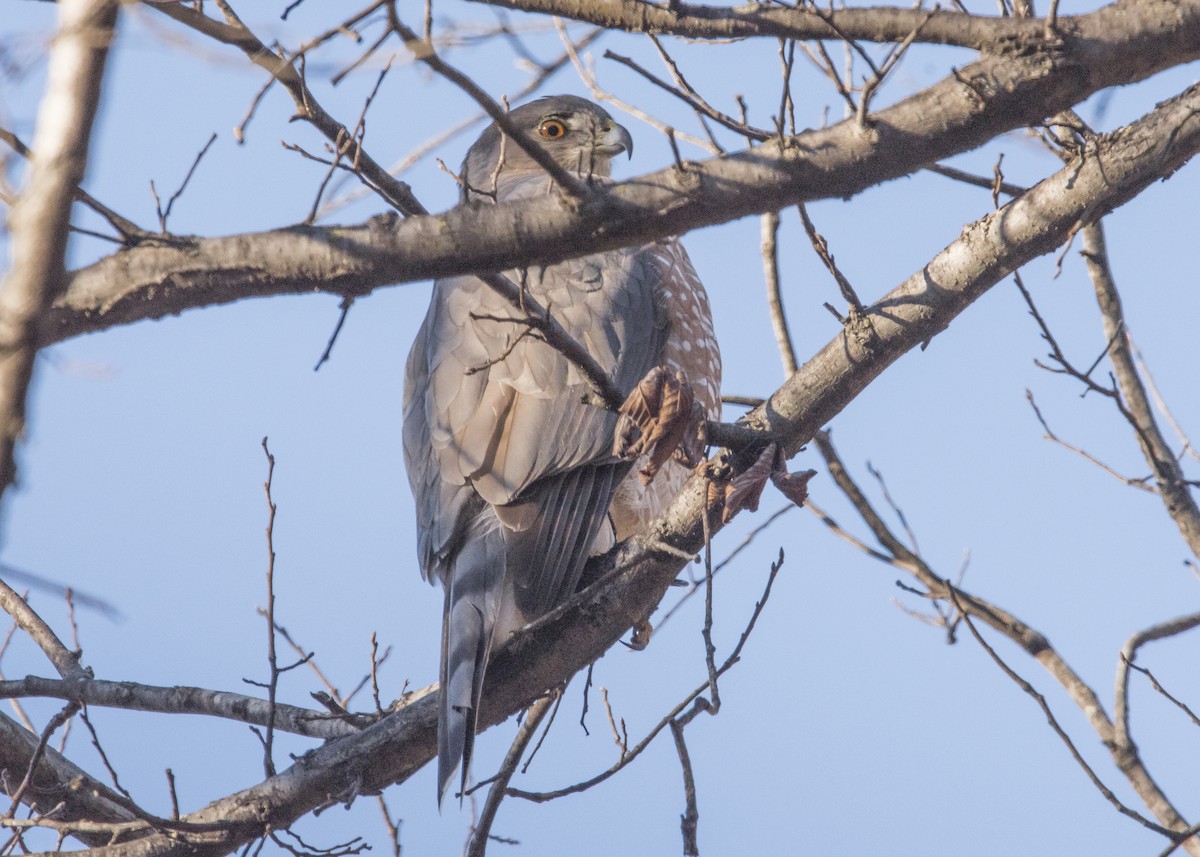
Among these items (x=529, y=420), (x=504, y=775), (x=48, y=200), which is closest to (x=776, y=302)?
(x=529, y=420)

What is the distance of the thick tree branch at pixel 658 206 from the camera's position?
90.4 inches

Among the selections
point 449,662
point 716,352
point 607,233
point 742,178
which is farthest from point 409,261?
point 716,352

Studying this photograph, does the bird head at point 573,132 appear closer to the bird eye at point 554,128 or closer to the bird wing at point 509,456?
the bird eye at point 554,128

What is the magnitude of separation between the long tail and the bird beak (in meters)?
2.86

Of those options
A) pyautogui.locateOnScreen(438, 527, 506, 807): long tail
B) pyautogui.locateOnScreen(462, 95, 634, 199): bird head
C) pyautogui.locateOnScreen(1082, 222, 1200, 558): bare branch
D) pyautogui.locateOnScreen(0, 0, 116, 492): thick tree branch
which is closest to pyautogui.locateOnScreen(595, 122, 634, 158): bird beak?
pyautogui.locateOnScreen(462, 95, 634, 199): bird head

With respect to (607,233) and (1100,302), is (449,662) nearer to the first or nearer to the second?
(607,233)

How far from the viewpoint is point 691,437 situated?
328 cm

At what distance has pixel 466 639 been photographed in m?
4.08

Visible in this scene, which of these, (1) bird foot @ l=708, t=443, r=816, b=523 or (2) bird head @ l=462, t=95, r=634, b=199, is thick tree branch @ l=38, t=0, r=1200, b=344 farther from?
(2) bird head @ l=462, t=95, r=634, b=199

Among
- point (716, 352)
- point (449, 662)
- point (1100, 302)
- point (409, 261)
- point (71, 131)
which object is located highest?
point (716, 352)

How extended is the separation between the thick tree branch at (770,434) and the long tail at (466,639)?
13 cm

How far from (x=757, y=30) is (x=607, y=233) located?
0.62 metres

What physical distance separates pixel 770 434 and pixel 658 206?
1.25m

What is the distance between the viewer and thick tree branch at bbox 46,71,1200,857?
3.29 meters
